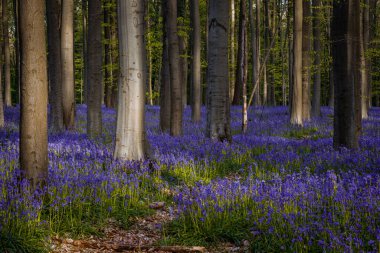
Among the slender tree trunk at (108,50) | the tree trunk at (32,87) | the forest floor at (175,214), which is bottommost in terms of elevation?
the forest floor at (175,214)

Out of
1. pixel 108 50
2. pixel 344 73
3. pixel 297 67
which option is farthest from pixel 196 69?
pixel 108 50

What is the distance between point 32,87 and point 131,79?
2.50m

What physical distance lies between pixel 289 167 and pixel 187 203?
3.38 m

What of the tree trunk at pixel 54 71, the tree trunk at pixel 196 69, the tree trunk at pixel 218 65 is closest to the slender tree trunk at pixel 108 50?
the tree trunk at pixel 196 69

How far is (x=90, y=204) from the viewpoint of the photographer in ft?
17.8

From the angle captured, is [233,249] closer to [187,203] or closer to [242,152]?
[187,203]

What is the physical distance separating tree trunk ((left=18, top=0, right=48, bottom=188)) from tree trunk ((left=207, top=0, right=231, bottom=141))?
17.9ft

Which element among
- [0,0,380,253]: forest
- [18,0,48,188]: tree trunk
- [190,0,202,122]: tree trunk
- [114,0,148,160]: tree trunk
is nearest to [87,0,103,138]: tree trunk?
[0,0,380,253]: forest

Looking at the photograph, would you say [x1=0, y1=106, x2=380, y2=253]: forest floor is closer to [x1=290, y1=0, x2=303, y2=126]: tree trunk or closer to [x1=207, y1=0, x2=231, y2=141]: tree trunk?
[x1=207, y1=0, x2=231, y2=141]: tree trunk

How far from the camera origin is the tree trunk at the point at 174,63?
12.3 metres

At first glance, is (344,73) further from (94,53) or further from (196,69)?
(196,69)

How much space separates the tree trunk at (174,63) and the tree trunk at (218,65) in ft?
8.06

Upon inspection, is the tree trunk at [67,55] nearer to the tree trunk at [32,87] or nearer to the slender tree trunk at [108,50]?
the slender tree trunk at [108,50]

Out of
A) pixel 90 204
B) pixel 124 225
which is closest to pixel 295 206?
pixel 124 225
